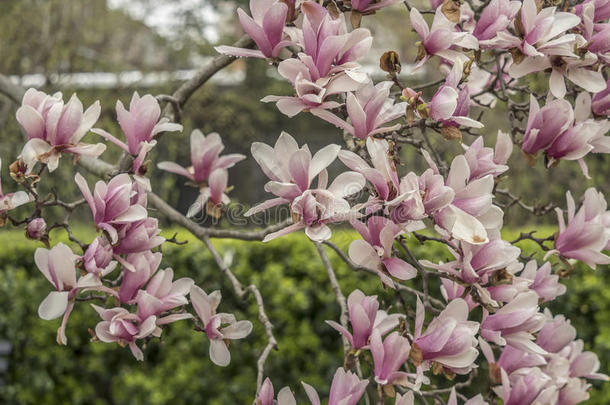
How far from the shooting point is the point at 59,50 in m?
6.90

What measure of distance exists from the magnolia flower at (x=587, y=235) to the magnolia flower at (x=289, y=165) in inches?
21.0

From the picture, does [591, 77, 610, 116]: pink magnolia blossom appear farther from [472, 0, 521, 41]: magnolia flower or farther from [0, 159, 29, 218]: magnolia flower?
[0, 159, 29, 218]: magnolia flower

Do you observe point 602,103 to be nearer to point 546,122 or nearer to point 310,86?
point 546,122

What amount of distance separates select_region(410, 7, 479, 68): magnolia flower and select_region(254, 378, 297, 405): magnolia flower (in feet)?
2.17

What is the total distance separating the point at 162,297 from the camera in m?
1.17

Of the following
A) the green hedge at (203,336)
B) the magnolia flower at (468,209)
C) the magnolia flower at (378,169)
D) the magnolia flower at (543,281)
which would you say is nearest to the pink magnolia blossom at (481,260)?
the magnolia flower at (468,209)

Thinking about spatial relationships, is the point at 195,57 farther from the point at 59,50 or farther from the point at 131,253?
the point at 131,253

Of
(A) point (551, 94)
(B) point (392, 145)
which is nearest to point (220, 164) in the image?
(B) point (392, 145)

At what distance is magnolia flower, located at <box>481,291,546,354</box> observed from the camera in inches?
43.1

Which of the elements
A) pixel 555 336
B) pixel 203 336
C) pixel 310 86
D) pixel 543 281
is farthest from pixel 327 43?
pixel 203 336

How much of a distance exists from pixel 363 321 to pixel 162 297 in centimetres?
39

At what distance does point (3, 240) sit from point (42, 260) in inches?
141

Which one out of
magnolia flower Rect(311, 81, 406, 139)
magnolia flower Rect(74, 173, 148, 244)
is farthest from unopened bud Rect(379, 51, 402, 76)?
magnolia flower Rect(74, 173, 148, 244)

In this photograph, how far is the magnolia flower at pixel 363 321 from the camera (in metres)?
1.09
